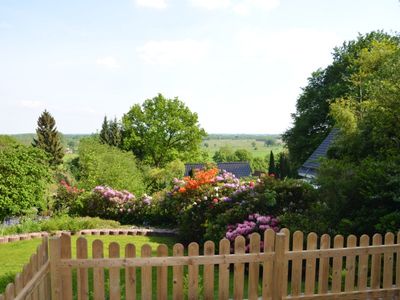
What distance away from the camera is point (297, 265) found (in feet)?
16.0

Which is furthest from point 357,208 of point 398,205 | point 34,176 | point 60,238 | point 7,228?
point 34,176

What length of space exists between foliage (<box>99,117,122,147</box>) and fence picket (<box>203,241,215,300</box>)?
1872 inches

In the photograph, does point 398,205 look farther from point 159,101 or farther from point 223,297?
point 159,101

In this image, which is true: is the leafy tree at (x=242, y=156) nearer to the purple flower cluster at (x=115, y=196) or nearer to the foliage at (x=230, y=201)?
the purple flower cluster at (x=115, y=196)

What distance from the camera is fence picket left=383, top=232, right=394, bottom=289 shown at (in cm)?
532

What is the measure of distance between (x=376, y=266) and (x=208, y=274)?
7.90ft

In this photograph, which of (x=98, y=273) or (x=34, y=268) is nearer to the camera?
(x=34, y=268)

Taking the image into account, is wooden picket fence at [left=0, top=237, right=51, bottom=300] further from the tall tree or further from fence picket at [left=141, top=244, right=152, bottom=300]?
the tall tree

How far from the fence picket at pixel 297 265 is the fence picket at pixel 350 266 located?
71 cm

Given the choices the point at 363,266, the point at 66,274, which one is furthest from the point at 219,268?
the point at 363,266

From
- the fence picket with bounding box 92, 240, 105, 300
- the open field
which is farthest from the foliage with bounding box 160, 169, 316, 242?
the open field

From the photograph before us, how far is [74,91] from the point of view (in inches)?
1094

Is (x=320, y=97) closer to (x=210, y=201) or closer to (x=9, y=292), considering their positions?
(x=210, y=201)

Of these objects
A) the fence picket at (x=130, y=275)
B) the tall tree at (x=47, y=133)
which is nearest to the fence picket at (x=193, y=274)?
the fence picket at (x=130, y=275)
